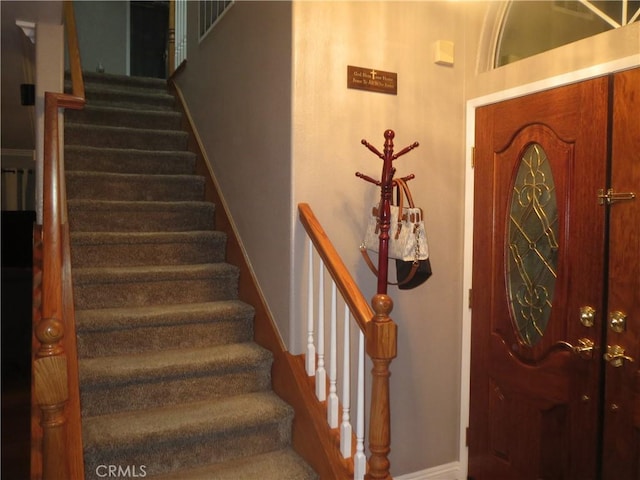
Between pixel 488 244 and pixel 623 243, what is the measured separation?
0.66m

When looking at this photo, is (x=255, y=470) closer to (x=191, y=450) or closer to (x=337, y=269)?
(x=191, y=450)

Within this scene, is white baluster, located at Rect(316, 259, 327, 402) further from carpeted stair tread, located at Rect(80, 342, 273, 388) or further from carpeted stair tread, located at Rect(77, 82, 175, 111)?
carpeted stair tread, located at Rect(77, 82, 175, 111)

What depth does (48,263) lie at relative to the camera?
167 centimetres

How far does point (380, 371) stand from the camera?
5.57 feet

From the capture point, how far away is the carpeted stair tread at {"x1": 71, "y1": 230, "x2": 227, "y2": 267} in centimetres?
267

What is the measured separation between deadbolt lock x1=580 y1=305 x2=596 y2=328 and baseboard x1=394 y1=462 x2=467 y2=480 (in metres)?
1.11

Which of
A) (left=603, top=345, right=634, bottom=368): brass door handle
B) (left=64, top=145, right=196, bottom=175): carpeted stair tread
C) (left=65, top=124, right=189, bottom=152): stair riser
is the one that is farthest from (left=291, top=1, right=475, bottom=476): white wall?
(left=65, top=124, right=189, bottom=152): stair riser

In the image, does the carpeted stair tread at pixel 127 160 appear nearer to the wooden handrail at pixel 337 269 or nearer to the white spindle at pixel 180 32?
the white spindle at pixel 180 32

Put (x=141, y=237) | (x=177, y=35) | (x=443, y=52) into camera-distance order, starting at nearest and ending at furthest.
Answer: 1. (x=443, y=52)
2. (x=141, y=237)
3. (x=177, y=35)

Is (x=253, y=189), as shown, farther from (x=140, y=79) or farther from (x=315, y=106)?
(x=140, y=79)

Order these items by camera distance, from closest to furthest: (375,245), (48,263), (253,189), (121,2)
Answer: (48,263) → (375,245) → (253,189) → (121,2)

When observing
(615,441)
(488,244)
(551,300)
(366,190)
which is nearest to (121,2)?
(366,190)

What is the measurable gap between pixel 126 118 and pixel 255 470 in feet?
9.42

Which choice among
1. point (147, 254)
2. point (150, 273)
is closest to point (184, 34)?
point (147, 254)
